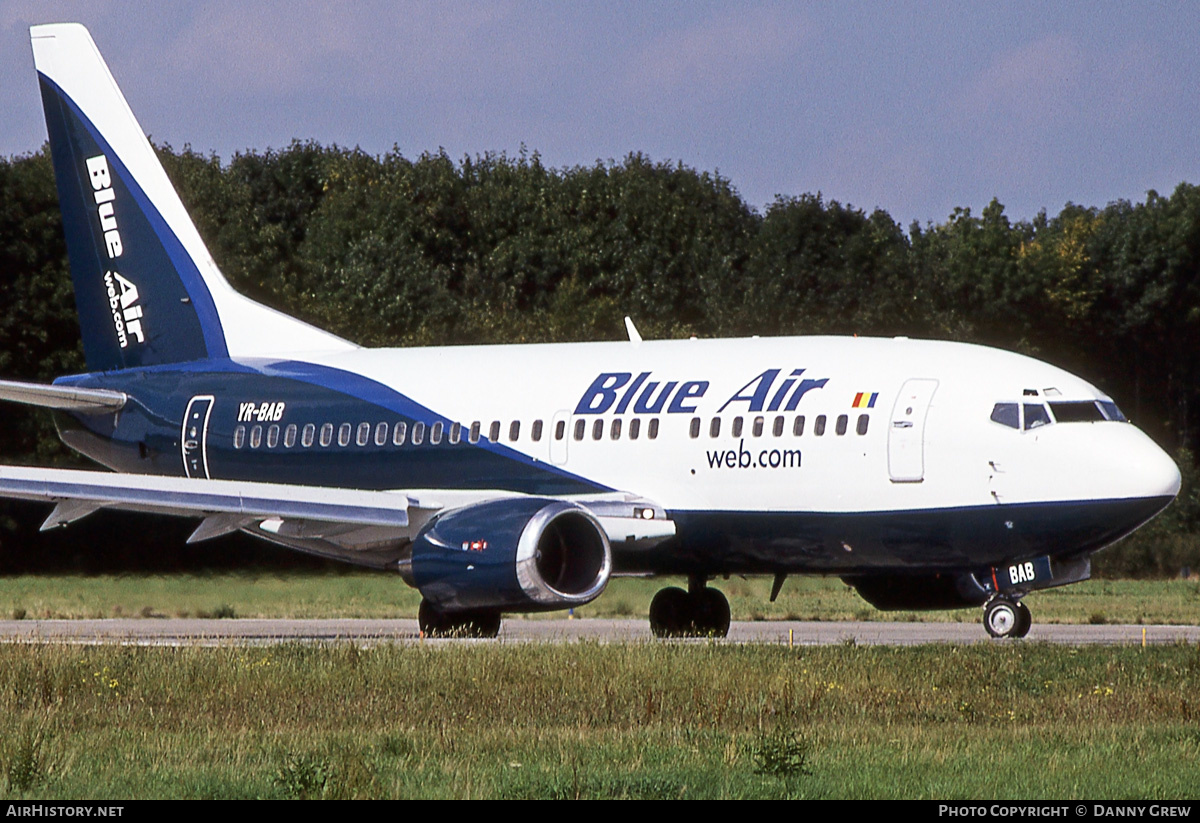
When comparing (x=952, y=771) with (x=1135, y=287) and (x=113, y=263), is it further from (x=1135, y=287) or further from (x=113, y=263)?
(x=1135, y=287)

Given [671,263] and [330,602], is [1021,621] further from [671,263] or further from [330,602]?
[671,263]

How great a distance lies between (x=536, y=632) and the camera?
92.2ft

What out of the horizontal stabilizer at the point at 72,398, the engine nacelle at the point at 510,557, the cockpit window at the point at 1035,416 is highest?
the horizontal stabilizer at the point at 72,398

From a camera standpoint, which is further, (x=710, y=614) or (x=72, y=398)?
(x=72, y=398)

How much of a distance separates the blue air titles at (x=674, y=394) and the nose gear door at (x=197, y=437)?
271 inches

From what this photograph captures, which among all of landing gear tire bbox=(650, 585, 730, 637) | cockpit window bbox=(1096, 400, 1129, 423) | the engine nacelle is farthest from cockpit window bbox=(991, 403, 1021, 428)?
landing gear tire bbox=(650, 585, 730, 637)

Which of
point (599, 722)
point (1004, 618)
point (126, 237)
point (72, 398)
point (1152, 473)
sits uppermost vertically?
point (126, 237)

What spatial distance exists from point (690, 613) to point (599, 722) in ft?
36.6

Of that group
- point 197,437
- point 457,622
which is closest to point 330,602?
point 197,437

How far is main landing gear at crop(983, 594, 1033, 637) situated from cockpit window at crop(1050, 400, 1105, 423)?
245cm

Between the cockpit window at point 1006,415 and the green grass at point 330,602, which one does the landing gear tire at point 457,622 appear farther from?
the cockpit window at point 1006,415

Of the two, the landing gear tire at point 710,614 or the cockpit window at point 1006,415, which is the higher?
the cockpit window at point 1006,415

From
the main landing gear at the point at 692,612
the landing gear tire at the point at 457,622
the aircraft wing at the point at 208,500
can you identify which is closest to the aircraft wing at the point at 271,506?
the aircraft wing at the point at 208,500

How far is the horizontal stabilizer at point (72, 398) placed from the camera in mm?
28242
